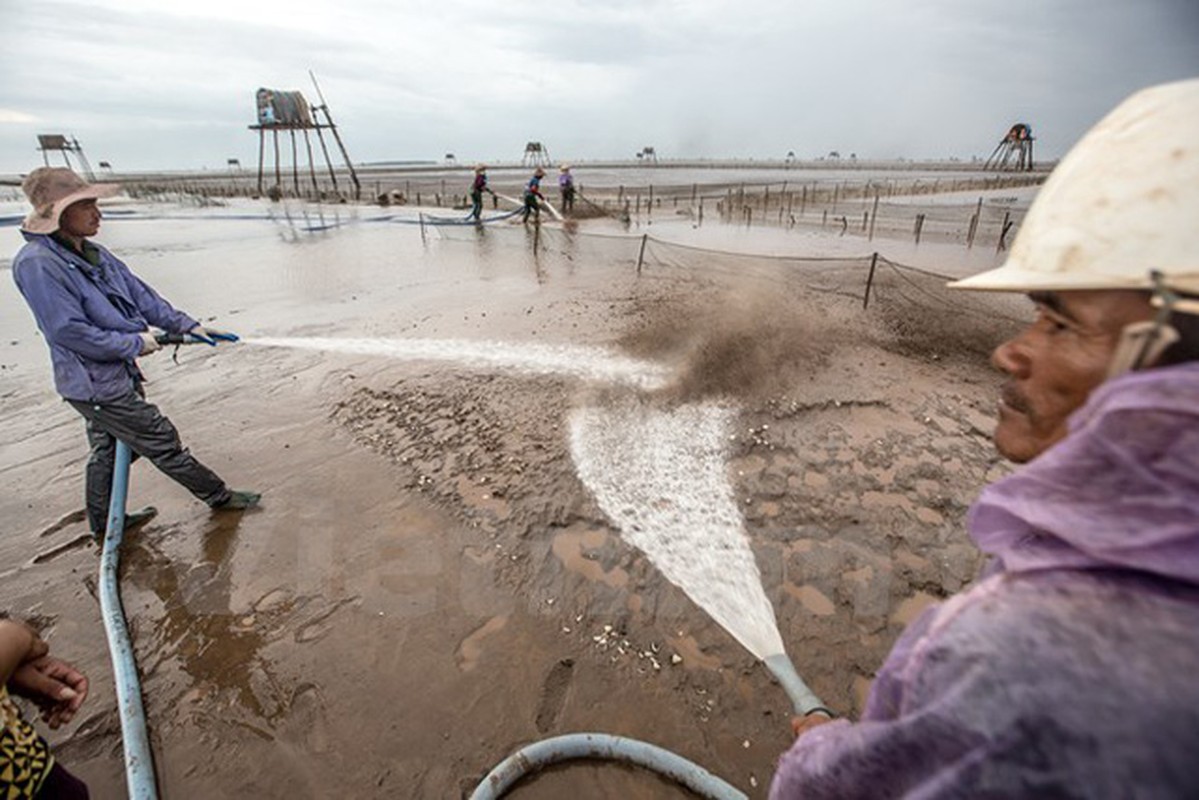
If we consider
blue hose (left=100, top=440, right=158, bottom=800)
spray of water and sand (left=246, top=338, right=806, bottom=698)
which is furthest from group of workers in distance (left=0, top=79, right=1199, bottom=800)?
blue hose (left=100, top=440, right=158, bottom=800)

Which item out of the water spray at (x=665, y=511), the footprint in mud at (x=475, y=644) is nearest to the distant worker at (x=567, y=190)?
the water spray at (x=665, y=511)

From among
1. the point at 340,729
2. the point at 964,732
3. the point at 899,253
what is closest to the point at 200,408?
the point at 340,729

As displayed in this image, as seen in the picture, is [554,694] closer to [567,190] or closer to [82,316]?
[82,316]

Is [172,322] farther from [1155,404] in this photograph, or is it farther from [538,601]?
[1155,404]

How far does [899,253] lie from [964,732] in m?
18.9

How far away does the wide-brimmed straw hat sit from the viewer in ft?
Result: 11.4

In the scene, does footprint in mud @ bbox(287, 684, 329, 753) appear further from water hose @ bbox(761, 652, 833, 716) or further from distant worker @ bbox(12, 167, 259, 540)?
water hose @ bbox(761, 652, 833, 716)

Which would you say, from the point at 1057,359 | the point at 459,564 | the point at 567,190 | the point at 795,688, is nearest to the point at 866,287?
the point at 459,564

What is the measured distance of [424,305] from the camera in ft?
35.4

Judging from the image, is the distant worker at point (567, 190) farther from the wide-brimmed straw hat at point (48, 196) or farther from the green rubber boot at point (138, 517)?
the green rubber boot at point (138, 517)

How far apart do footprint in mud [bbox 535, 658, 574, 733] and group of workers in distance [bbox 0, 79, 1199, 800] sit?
2.08m

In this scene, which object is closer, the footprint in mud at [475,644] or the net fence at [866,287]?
the footprint in mud at [475,644]

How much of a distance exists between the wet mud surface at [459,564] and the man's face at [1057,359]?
91.9 inches

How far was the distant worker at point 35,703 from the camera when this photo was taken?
1.68m
